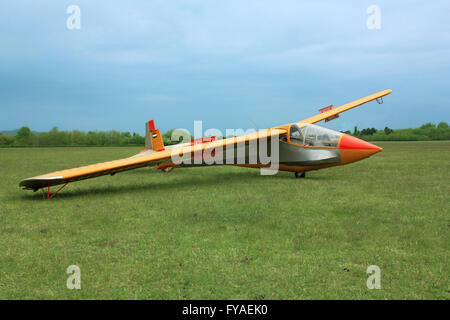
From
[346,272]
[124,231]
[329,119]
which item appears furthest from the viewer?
[329,119]

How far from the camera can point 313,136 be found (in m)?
12.3

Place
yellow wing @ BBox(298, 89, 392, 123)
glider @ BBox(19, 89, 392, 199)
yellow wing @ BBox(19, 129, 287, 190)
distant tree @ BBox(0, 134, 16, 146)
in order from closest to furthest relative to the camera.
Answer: yellow wing @ BBox(19, 129, 287, 190) < glider @ BBox(19, 89, 392, 199) < yellow wing @ BBox(298, 89, 392, 123) < distant tree @ BBox(0, 134, 16, 146)

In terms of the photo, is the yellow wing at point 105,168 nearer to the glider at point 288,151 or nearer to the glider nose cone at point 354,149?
the glider at point 288,151

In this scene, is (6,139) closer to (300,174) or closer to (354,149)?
(300,174)

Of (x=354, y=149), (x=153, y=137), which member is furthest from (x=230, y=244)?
(x=153, y=137)

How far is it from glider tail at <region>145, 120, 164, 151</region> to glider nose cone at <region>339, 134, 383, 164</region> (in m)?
9.55

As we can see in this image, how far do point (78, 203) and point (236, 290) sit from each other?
269 inches

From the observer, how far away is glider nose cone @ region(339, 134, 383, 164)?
1152 centimetres

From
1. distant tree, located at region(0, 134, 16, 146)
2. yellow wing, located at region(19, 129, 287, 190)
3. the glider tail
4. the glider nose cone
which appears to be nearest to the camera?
yellow wing, located at region(19, 129, 287, 190)

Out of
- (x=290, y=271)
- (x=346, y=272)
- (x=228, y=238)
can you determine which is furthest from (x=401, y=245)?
(x=228, y=238)

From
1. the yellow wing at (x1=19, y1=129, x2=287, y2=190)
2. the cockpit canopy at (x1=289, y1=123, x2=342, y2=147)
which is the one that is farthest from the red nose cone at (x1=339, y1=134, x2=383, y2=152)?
the yellow wing at (x1=19, y1=129, x2=287, y2=190)

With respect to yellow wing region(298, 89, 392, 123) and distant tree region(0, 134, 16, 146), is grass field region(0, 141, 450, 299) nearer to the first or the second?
yellow wing region(298, 89, 392, 123)
